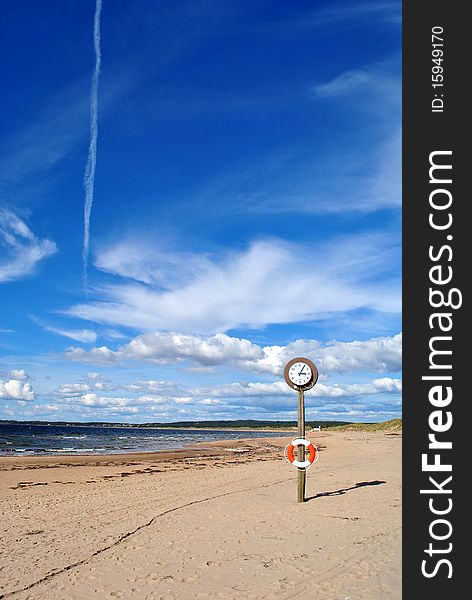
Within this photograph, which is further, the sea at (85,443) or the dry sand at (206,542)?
the sea at (85,443)

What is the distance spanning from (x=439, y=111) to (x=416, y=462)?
3.34 m

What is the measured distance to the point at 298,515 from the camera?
10375mm

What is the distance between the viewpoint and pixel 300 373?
11555 millimetres

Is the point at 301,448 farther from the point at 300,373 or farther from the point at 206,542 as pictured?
the point at 206,542

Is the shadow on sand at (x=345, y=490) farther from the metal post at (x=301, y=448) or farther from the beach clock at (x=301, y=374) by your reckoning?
the beach clock at (x=301, y=374)

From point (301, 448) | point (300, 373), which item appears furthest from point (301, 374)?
point (301, 448)

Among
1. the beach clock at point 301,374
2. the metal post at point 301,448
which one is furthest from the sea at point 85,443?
the beach clock at point 301,374

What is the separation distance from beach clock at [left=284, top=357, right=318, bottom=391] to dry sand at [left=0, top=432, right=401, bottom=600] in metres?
2.61

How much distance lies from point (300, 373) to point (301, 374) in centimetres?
3

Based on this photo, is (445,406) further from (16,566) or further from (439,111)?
(16,566)

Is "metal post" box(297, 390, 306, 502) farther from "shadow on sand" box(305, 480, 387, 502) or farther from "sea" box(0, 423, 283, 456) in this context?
"sea" box(0, 423, 283, 456)

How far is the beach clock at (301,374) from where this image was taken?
1148 cm

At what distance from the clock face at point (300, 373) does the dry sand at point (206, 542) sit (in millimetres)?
2689

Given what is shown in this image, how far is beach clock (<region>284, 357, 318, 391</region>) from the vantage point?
37.7ft
